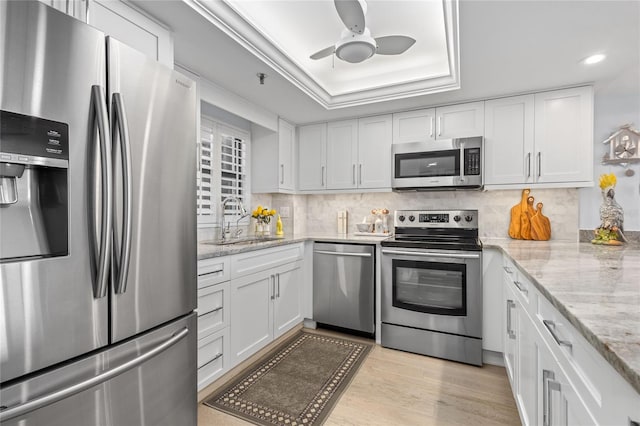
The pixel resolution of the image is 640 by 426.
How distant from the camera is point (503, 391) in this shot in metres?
2.12

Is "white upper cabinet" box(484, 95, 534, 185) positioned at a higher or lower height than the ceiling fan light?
lower

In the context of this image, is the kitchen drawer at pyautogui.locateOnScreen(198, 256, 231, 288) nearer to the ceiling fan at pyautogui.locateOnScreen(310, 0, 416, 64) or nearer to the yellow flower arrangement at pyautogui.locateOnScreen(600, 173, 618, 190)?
the ceiling fan at pyautogui.locateOnScreen(310, 0, 416, 64)

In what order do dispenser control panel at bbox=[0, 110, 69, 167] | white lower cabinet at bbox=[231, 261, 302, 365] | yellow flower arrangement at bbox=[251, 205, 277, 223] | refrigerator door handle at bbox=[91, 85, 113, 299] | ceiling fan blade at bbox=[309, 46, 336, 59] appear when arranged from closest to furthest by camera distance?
dispenser control panel at bbox=[0, 110, 69, 167]
refrigerator door handle at bbox=[91, 85, 113, 299]
ceiling fan blade at bbox=[309, 46, 336, 59]
white lower cabinet at bbox=[231, 261, 302, 365]
yellow flower arrangement at bbox=[251, 205, 277, 223]

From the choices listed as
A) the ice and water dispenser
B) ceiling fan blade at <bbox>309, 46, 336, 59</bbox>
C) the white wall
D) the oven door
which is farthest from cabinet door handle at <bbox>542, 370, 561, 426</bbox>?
the white wall

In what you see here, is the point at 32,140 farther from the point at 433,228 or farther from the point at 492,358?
the point at 492,358

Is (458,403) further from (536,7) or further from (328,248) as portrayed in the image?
(536,7)

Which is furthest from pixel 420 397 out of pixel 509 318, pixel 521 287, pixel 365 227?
pixel 365 227

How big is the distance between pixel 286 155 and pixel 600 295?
3.05m

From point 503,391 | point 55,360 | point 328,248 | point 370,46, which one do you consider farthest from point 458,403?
point 370,46

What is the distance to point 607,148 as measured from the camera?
287 cm

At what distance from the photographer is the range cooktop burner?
279 cm

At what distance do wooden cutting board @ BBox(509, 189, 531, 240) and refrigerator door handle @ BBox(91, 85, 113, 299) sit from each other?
3185 millimetres

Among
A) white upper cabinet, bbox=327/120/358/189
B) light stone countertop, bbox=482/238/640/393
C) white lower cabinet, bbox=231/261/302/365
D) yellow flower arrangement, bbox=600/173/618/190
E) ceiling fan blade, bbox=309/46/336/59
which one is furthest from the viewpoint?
white upper cabinet, bbox=327/120/358/189

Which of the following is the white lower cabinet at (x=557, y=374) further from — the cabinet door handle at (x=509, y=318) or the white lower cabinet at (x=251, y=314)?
the white lower cabinet at (x=251, y=314)
